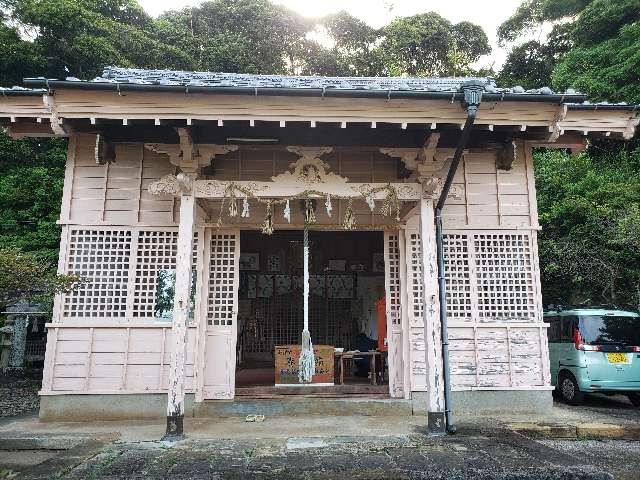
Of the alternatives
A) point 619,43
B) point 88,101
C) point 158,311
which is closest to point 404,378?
point 158,311

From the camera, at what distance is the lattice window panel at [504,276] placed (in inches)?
305

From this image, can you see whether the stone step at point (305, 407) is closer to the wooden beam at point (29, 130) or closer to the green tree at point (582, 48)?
the wooden beam at point (29, 130)

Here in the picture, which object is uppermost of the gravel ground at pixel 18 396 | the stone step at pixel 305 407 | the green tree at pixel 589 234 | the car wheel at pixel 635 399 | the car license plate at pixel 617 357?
the green tree at pixel 589 234

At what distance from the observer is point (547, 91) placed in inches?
232

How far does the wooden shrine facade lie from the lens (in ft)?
19.5

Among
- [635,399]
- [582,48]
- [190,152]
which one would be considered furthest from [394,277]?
[582,48]

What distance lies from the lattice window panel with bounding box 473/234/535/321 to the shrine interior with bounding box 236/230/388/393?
5.85m

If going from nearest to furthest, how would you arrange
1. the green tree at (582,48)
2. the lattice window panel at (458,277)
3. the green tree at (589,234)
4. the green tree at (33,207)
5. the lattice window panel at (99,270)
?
1. the lattice window panel at (99,270)
2. the lattice window panel at (458,277)
3. the green tree at (589,234)
4. the green tree at (33,207)
5. the green tree at (582,48)

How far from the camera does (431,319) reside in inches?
247

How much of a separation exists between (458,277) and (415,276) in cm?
72

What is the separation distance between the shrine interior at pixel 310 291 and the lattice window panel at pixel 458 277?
226 inches

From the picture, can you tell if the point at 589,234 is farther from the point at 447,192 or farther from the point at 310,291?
the point at 310,291

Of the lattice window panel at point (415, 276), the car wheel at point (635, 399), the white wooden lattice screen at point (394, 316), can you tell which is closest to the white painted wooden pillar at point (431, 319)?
the lattice window panel at point (415, 276)

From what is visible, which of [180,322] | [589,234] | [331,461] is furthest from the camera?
[589,234]
